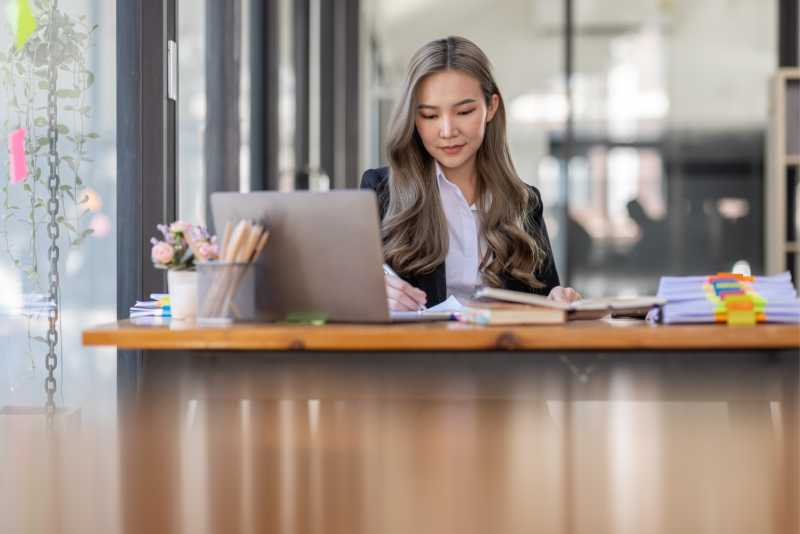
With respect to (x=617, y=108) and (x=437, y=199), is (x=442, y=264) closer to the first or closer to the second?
(x=437, y=199)

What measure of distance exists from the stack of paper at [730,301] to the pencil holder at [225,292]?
74 cm

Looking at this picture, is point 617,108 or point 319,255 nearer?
point 319,255

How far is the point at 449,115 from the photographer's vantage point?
2.60 metres

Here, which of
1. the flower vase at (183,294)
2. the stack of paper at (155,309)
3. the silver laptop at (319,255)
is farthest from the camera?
the stack of paper at (155,309)

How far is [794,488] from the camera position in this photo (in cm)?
169

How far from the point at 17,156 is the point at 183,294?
547mm

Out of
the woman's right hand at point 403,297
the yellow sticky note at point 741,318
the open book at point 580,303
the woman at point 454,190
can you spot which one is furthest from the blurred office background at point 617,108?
the yellow sticky note at point 741,318

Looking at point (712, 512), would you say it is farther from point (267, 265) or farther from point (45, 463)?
point (45, 463)

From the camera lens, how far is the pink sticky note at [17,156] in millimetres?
2189

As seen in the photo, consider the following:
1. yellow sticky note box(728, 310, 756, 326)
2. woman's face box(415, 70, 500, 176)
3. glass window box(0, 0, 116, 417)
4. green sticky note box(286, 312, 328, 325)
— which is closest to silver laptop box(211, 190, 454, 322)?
green sticky note box(286, 312, 328, 325)

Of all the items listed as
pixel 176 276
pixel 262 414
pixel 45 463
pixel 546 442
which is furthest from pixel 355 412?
pixel 45 463

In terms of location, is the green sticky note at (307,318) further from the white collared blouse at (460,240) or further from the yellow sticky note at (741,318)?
the white collared blouse at (460,240)

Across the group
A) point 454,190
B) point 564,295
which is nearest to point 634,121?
point 454,190

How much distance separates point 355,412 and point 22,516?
69cm
